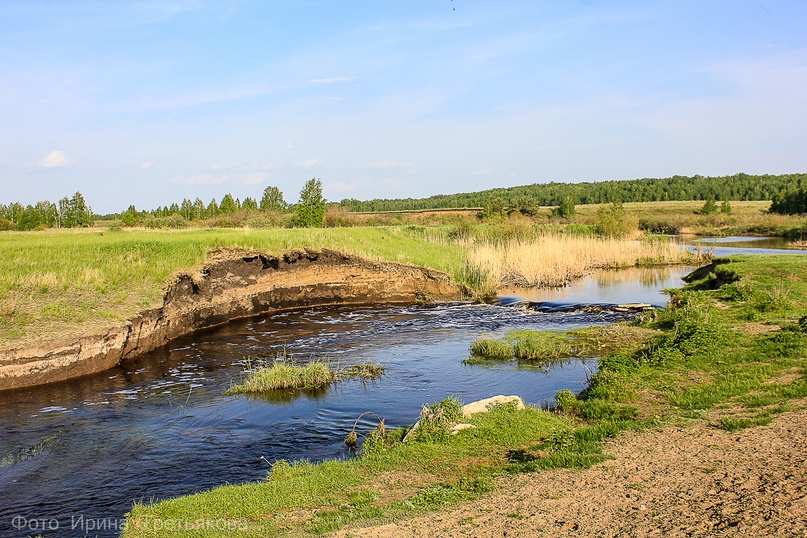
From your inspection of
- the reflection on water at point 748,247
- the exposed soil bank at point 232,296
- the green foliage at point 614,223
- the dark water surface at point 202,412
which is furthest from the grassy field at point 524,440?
the green foliage at point 614,223

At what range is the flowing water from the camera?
26.2 ft

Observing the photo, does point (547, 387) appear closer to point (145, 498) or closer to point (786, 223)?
point (145, 498)

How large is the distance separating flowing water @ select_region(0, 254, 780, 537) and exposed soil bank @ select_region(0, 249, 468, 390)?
47 centimetres

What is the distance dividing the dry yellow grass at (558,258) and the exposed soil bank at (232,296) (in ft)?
10.7

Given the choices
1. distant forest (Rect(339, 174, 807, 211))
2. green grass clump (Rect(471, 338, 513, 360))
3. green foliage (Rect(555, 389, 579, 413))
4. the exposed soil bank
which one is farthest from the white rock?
distant forest (Rect(339, 174, 807, 211))

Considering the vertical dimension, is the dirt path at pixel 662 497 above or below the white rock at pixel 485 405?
above

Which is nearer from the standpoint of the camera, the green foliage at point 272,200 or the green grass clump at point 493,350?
the green grass clump at point 493,350

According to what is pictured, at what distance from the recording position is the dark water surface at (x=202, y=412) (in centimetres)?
797

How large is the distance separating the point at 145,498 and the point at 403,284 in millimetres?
18733

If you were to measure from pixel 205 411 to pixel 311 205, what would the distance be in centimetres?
3609

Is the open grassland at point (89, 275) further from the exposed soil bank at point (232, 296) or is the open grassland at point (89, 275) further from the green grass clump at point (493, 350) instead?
the green grass clump at point (493, 350)

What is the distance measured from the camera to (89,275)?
16.7 m

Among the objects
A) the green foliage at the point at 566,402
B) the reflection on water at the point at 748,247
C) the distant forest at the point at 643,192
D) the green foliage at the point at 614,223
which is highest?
the distant forest at the point at 643,192

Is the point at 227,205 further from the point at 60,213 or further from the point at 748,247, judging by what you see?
the point at 748,247
